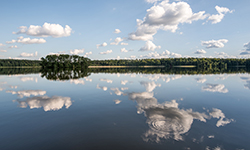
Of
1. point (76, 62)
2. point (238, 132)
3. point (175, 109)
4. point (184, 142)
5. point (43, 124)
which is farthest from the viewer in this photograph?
point (76, 62)

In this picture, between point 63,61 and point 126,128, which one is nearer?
point 126,128

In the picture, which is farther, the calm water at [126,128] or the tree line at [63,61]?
the tree line at [63,61]

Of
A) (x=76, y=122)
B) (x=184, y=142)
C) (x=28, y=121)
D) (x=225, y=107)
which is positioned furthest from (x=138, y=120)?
(x=225, y=107)

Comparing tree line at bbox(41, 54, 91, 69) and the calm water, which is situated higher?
tree line at bbox(41, 54, 91, 69)

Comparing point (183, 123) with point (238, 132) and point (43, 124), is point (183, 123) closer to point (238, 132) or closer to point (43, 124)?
point (238, 132)

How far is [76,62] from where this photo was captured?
152 m

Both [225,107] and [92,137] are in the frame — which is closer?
[92,137]

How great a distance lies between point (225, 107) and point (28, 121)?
589 inches

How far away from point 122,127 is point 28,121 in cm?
625

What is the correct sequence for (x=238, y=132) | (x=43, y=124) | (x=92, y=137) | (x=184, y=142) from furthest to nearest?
(x=43, y=124), (x=238, y=132), (x=92, y=137), (x=184, y=142)

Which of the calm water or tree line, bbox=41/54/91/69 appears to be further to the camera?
tree line, bbox=41/54/91/69

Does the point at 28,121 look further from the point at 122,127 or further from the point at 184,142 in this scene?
the point at 184,142

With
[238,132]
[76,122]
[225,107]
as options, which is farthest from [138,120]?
[225,107]

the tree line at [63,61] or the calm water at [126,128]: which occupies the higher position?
the tree line at [63,61]
